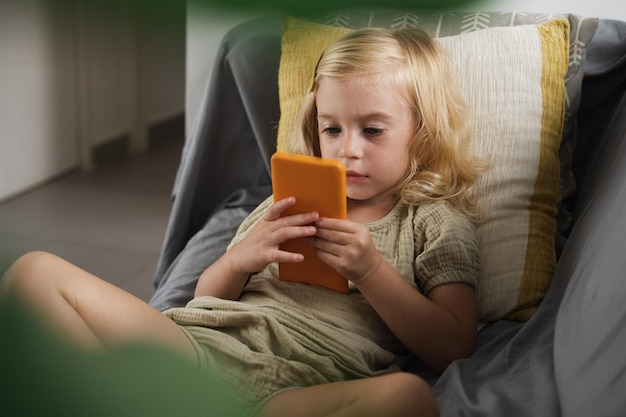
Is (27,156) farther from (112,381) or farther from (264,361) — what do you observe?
(264,361)

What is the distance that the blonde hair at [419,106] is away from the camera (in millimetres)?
469

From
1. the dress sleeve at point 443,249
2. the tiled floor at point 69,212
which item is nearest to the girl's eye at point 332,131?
the dress sleeve at point 443,249

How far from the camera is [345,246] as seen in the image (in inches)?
18.1

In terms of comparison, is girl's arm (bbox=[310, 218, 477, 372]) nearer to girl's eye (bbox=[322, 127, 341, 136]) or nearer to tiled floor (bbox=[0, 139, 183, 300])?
girl's eye (bbox=[322, 127, 341, 136])

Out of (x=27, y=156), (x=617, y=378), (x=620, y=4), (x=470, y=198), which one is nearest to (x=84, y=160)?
(x=27, y=156)

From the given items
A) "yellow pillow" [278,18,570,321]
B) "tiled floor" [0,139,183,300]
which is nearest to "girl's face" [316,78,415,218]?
"yellow pillow" [278,18,570,321]

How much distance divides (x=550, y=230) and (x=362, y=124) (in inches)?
11.1

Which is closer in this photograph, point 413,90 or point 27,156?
point 27,156

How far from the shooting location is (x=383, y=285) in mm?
523

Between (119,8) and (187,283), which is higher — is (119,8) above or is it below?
above

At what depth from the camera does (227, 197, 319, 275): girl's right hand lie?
1.41 feet

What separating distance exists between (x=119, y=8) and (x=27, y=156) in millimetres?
58

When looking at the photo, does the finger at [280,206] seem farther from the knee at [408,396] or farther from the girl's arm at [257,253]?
the knee at [408,396]

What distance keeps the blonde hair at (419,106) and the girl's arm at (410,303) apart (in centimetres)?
8
